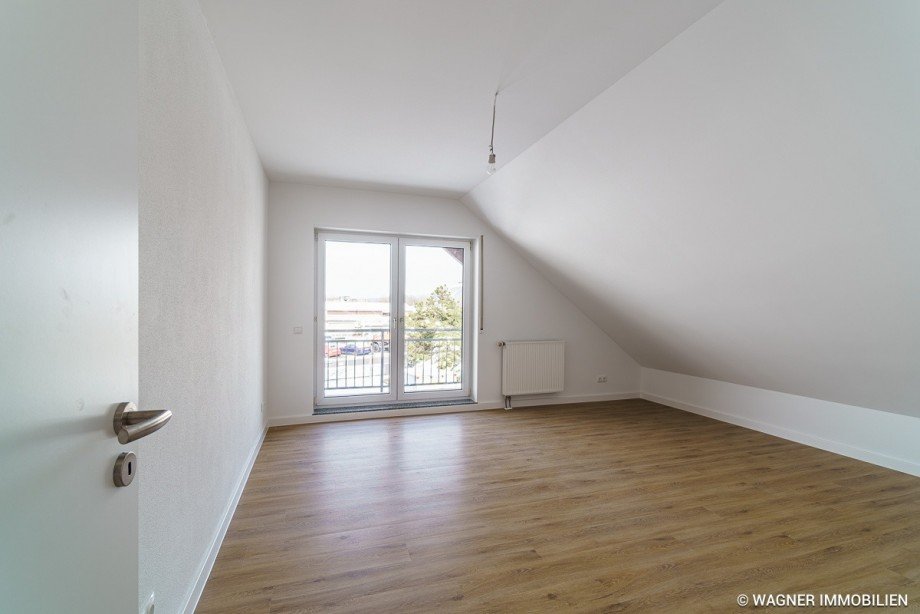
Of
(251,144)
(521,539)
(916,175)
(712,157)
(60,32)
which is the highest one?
(251,144)

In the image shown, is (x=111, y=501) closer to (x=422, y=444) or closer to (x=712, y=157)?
(x=712, y=157)

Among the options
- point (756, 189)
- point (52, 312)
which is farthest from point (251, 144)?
point (756, 189)

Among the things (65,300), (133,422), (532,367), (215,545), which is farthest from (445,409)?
(65,300)

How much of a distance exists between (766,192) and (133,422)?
3.08 meters

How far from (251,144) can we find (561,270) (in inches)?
141

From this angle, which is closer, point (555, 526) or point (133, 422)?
point (133, 422)

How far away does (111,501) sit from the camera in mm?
705

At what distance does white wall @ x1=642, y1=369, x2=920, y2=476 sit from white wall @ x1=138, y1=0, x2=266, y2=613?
17.1 feet

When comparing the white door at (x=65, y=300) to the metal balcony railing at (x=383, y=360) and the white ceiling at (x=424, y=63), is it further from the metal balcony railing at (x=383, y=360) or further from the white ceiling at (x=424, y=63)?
the metal balcony railing at (x=383, y=360)

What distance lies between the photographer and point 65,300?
0.58 meters

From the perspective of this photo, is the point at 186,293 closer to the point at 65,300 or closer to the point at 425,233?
the point at 65,300

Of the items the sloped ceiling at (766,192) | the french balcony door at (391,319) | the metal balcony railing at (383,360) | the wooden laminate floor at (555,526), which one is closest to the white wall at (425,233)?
the french balcony door at (391,319)

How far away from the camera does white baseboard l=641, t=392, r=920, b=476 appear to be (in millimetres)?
3473

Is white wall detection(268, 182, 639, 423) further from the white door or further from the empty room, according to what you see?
the white door
